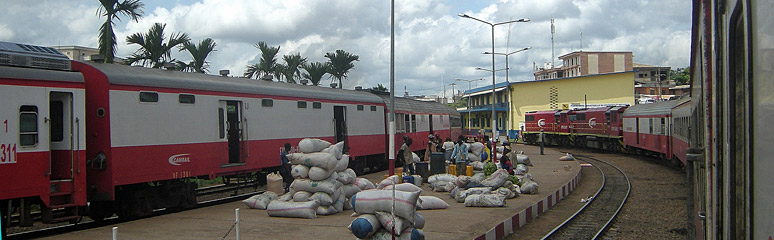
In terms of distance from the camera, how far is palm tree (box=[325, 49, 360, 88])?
29.5 meters

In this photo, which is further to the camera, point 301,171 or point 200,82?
point 200,82

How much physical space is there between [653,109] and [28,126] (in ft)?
84.4

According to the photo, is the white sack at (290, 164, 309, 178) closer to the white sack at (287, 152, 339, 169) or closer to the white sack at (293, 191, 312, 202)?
the white sack at (287, 152, 339, 169)

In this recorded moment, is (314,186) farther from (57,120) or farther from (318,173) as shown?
(57,120)

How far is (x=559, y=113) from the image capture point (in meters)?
45.8

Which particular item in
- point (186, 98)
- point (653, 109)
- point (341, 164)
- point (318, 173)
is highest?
point (186, 98)

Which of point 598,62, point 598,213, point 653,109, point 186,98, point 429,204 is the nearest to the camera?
point 186,98

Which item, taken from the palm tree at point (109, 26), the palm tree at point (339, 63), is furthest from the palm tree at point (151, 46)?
the palm tree at point (339, 63)

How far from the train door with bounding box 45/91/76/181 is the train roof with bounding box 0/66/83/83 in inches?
10.9

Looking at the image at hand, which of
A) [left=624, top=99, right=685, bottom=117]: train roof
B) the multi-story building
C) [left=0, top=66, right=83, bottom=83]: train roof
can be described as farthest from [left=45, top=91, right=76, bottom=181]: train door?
the multi-story building

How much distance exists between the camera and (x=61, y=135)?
1020cm

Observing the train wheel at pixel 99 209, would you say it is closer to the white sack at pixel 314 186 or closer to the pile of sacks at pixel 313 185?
the pile of sacks at pixel 313 185

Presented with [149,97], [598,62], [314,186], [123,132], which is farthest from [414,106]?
[598,62]

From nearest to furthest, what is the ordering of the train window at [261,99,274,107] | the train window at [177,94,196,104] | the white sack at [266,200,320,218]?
1. the white sack at [266,200,320,218]
2. the train window at [177,94,196,104]
3. the train window at [261,99,274,107]
